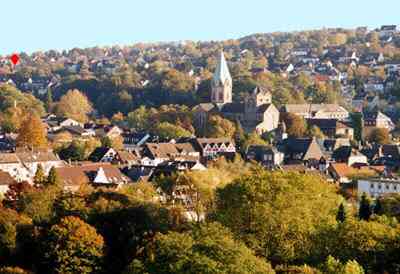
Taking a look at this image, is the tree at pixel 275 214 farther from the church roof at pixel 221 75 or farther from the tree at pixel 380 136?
the church roof at pixel 221 75

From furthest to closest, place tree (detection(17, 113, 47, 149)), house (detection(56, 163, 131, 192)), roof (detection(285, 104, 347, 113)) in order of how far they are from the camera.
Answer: roof (detection(285, 104, 347, 113))
tree (detection(17, 113, 47, 149))
house (detection(56, 163, 131, 192))

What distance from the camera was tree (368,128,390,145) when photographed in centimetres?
6638

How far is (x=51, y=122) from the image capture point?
239ft

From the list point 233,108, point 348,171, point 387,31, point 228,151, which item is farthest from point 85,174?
point 387,31

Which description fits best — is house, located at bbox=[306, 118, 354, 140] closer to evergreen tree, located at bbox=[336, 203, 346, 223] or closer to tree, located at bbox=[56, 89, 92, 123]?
tree, located at bbox=[56, 89, 92, 123]

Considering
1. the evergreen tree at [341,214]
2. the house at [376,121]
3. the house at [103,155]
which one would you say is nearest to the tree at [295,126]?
the house at [376,121]

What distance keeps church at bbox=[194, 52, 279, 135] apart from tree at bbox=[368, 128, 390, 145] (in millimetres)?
7436

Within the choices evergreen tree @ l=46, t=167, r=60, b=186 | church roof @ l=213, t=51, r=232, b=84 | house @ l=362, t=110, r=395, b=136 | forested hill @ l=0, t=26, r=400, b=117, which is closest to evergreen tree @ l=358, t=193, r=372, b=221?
evergreen tree @ l=46, t=167, r=60, b=186

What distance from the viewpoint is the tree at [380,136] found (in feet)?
218

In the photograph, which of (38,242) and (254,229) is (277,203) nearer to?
(254,229)

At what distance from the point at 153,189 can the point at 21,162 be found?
1353 centimetres

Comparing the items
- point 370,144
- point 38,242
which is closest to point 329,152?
point 370,144

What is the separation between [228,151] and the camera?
6003 cm

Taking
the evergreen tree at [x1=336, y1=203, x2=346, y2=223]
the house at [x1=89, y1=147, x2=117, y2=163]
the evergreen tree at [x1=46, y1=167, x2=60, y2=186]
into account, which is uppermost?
the evergreen tree at [x1=336, y1=203, x2=346, y2=223]
